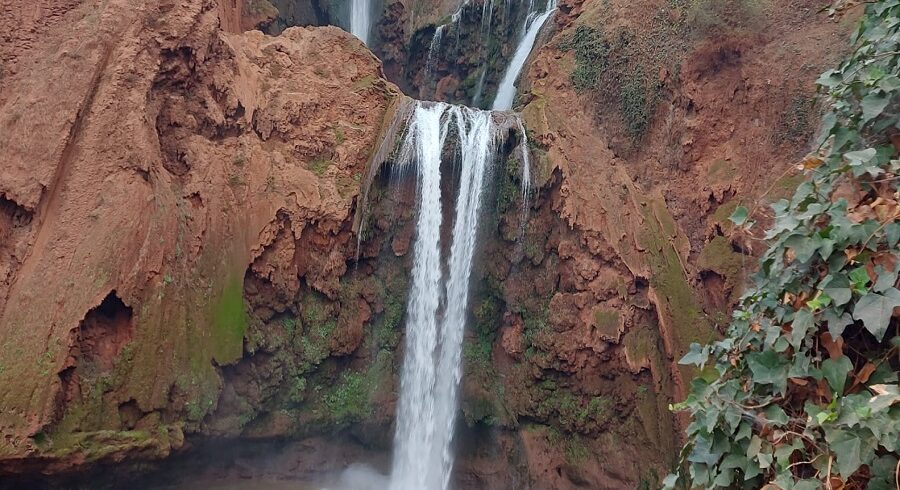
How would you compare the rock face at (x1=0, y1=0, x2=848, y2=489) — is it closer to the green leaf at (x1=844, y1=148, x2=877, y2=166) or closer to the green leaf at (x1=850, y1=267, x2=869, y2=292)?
the green leaf at (x1=844, y1=148, x2=877, y2=166)

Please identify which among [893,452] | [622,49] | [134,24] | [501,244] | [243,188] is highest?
[622,49]

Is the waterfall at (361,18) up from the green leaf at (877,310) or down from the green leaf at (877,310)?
up

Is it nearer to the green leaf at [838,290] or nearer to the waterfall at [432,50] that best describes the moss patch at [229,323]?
the green leaf at [838,290]

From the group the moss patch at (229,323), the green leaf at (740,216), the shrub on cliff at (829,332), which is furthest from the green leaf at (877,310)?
the moss patch at (229,323)

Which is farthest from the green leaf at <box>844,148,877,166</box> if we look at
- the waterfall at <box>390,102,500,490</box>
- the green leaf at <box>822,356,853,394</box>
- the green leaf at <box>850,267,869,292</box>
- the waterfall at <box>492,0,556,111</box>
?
the waterfall at <box>492,0,556,111</box>

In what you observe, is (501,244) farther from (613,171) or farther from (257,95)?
(257,95)

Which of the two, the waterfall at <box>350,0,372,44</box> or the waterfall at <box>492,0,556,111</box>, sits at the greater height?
the waterfall at <box>350,0,372,44</box>

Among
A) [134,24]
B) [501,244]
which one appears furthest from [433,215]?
[134,24]
